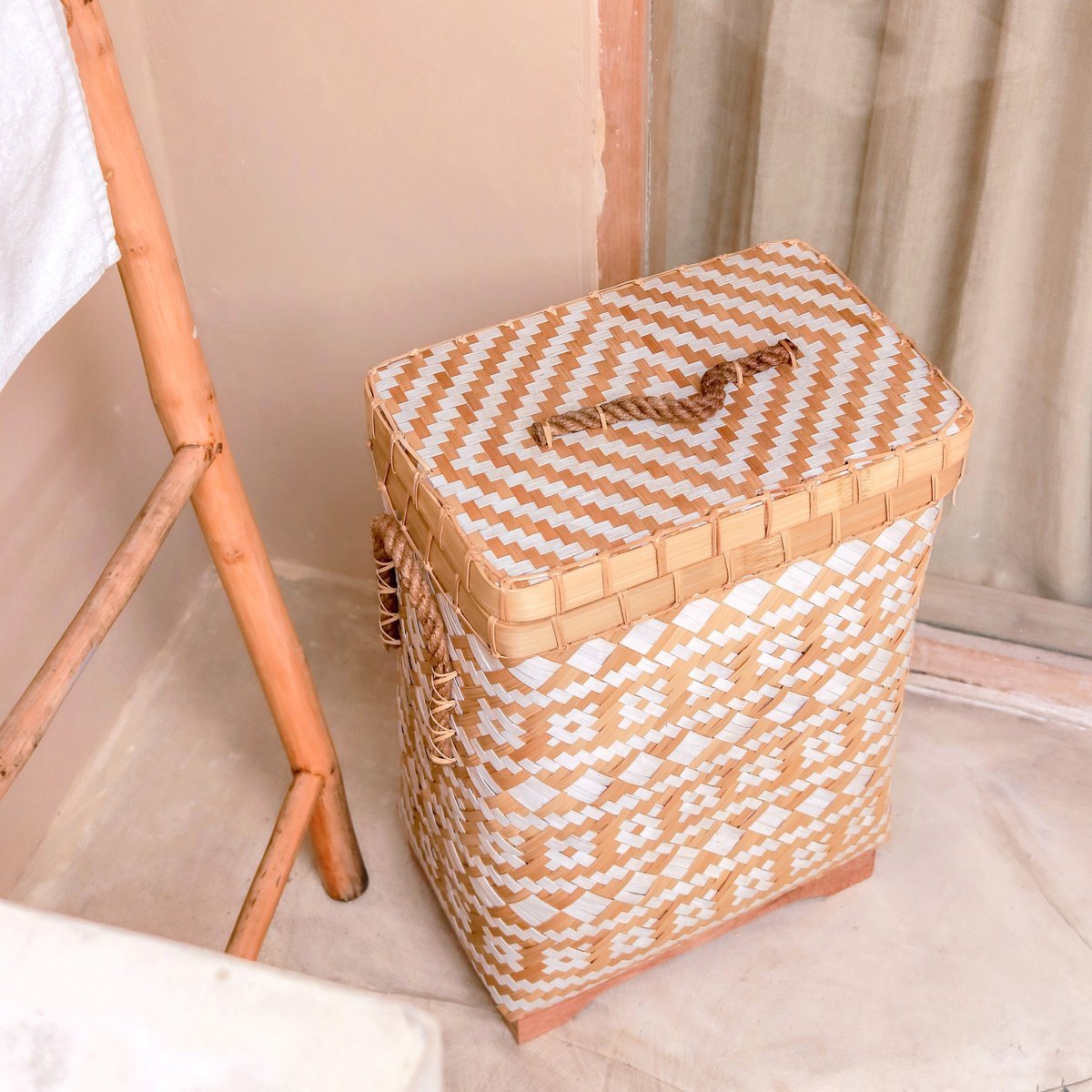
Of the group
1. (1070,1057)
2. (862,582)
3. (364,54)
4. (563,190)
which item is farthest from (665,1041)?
(364,54)

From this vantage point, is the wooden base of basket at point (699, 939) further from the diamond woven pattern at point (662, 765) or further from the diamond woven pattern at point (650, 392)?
the diamond woven pattern at point (650, 392)

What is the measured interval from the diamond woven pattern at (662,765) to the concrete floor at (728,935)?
0.09 m

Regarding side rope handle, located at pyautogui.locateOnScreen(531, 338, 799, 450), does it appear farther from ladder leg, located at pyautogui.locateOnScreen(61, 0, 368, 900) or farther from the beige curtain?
the beige curtain

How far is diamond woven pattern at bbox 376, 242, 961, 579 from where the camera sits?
2.47ft

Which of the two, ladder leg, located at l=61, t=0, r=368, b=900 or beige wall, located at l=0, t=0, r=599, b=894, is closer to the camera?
ladder leg, located at l=61, t=0, r=368, b=900

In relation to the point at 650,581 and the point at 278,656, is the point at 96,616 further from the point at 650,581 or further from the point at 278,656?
the point at 650,581

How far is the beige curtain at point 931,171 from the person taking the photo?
994 millimetres

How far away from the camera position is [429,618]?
825mm

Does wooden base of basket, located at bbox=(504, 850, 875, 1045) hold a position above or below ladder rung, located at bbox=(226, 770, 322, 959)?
below

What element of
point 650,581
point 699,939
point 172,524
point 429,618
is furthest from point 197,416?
point 699,939

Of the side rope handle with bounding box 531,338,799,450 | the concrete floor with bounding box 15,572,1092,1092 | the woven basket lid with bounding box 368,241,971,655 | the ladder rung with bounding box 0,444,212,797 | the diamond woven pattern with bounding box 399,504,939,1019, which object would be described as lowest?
the concrete floor with bounding box 15,572,1092,1092

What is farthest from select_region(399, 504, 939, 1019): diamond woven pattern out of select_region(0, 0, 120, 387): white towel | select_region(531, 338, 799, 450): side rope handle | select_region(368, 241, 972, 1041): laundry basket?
select_region(0, 0, 120, 387): white towel

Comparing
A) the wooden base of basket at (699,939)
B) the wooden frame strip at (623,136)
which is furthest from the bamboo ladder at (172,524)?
the wooden frame strip at (623,136)

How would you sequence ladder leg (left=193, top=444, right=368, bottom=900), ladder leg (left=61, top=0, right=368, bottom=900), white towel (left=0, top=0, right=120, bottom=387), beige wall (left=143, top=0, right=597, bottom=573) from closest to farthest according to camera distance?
white towel (left=0, top=0, right=120, bottom=387)
ladder leg (left=61, top=0, right=368, bottom=900)
ladder leg (left=193, top=444, right=368, bottom=900)
beige wall (left=143, top=0, right=597, bottom=573)
